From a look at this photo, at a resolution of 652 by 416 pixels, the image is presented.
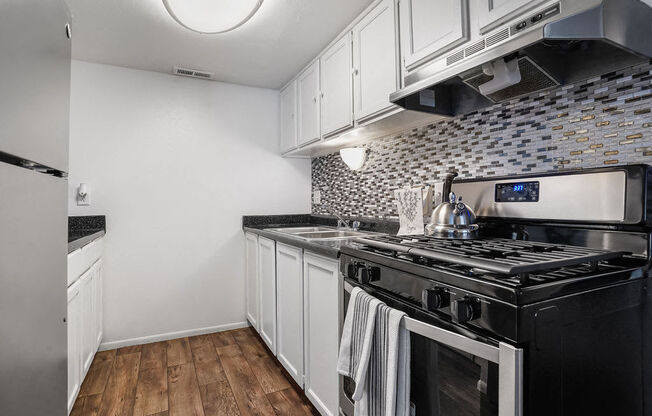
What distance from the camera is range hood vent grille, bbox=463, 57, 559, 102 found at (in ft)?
3.86

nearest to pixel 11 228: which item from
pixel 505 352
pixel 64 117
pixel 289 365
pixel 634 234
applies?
pixel 64 117

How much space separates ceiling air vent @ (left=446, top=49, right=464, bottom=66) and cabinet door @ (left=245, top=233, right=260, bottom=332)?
1920 mm

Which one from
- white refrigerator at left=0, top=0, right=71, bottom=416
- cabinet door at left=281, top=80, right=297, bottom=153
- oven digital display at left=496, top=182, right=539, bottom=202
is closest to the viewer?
white refrigerator at left=0, top=0, right=71, bottom=416

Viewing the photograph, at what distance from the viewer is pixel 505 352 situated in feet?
2.34

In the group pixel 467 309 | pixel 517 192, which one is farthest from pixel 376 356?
pixel 517 192

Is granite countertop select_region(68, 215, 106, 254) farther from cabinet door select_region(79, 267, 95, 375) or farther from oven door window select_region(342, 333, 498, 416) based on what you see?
oven door window select_region(342, 333, 498, 416)

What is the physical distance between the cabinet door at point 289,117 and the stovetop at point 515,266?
1941 mm

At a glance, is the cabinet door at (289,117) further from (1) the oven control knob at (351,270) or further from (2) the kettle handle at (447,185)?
(1) the oven control knob at (351,270)

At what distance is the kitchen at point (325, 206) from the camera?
2.41 feet

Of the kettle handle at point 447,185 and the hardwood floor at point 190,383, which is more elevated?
the kettle handle at point 447,185

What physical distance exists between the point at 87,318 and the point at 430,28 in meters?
2.42

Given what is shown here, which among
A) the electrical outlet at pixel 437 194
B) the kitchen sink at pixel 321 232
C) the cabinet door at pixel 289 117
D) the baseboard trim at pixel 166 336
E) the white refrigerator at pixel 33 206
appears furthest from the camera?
the cabinet door at pixel 289 117

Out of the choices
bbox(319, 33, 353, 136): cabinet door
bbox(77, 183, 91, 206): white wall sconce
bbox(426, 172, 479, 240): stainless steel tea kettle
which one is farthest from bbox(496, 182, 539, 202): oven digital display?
bbox(77, 183, 91, 206): white wall sconce

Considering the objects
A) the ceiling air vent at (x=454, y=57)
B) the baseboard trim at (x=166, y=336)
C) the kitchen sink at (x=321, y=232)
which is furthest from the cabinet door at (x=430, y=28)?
the baseboard trim at (x=166, y=336)
